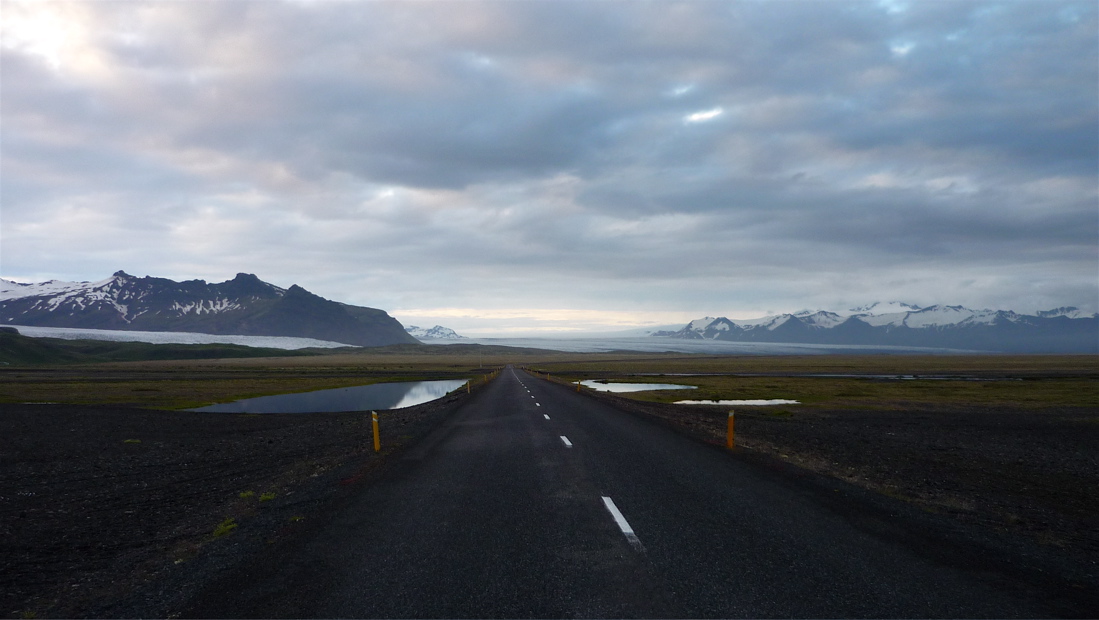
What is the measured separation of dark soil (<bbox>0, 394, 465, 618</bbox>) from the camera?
26.3 ft

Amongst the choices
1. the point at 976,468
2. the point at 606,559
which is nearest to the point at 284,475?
the point at 606,559

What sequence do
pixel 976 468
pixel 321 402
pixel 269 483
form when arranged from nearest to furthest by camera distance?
pixel 269 483 → pixel 976 468 → pixel 321 402

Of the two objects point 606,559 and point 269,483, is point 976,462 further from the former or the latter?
point 269,483

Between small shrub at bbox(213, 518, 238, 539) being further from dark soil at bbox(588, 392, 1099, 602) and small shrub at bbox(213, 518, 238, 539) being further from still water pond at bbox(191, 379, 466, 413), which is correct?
still water pond at bbox(191, 379, 466, 413)

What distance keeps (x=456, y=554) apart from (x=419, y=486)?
4.65 meters

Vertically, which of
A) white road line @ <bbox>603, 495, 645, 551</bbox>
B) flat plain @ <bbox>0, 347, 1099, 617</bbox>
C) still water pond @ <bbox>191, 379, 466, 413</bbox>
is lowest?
still water pond @ <bbox>191, 379, 466, 413</bbox>

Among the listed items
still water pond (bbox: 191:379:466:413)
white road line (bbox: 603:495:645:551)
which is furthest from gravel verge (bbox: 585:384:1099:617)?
still water pond (bbox: 191:379:466:413)

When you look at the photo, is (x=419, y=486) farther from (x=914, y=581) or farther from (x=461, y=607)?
(x=914, y=581)

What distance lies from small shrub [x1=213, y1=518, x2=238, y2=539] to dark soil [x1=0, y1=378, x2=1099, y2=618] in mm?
65

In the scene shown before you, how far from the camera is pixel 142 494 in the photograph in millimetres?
14125

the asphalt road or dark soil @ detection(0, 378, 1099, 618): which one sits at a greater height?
the asphalt road

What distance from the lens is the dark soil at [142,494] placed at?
26.3 ft

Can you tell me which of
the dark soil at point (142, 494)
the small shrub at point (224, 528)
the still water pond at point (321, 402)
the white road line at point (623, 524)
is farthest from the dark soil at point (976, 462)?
the still water pond at point (321, 402)

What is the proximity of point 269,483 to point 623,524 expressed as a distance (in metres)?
9.95
